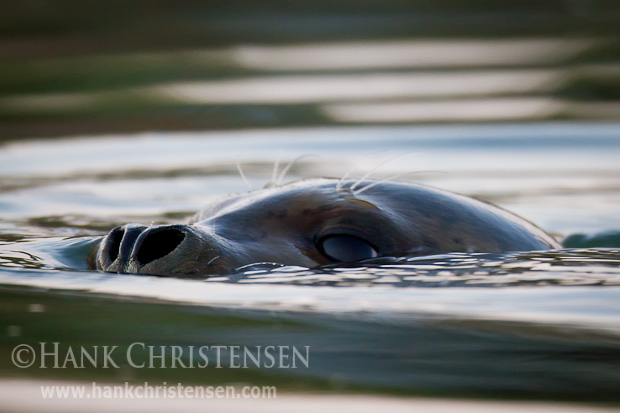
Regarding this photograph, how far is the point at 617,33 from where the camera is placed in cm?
1352

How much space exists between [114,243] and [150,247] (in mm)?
185

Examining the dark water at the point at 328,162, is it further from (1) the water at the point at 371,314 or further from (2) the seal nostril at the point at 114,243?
(2) the seal nostril at the point at 114,243

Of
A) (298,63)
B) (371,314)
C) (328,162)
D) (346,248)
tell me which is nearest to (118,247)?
(346,248)

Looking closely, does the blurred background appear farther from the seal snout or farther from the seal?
the seal snout

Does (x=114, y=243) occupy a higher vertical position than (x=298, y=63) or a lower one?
lower

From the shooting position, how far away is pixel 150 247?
4.02 meters

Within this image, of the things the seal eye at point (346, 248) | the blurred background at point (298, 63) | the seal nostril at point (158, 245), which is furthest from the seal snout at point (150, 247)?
the blurred background at point (298, 63)

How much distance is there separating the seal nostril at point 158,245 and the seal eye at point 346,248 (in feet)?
1.87

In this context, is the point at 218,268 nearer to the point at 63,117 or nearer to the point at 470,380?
the point at 470,380

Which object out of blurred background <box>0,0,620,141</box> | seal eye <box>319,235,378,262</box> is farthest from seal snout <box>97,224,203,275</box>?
blurred background <box>0,0,620,141</box>

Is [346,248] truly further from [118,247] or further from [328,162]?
[328,162]

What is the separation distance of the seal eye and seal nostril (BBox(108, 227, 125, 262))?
708 mm

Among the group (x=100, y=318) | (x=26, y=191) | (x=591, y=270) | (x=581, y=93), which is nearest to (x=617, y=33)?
(x=581, y=93)

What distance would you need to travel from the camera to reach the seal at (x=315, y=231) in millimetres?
3992
